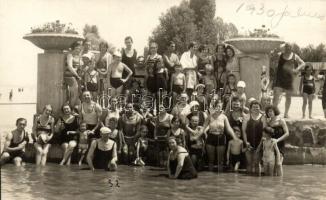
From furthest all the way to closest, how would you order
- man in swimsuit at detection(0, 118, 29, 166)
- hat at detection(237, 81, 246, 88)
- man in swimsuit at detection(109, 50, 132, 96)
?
man in swimsuit at detection(109, 50, 132, 96), hat at detection(237, 81, 246, 88), man in swimsuit at detection(0, 118, 29, 166)

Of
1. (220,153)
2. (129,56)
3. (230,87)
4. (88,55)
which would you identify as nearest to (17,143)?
(88,55)

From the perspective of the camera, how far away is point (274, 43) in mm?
10953

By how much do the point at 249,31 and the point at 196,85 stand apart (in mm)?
1594

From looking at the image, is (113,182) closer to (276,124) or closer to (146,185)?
(146,185)

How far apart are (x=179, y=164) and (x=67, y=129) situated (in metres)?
2.79

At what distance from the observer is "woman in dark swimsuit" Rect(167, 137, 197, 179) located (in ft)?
30.5

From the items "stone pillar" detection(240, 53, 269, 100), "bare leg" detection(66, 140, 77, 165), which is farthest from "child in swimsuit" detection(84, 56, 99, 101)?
"stone pillar" detection(240, 53, 269, 100)

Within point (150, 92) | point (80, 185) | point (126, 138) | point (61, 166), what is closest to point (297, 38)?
point (150, 92)

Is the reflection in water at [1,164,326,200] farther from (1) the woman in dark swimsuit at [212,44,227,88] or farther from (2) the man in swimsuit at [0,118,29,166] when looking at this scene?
(1) the woman in dark swimsuit at [212,44,227,88]

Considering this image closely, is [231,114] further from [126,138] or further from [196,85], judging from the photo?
[126,138]

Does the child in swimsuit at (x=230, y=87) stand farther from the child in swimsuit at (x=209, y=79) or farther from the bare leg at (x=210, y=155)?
the bare leg at (x=210, y=155)

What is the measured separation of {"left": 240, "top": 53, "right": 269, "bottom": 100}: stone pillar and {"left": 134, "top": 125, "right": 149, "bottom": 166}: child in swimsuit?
2.24 m

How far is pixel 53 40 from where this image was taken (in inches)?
447

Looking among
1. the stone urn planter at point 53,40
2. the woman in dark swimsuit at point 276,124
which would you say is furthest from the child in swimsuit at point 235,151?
the stone urn planter at point 53,40
